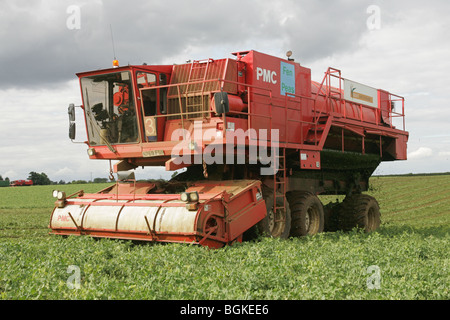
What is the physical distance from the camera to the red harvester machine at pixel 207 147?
884 centimetres

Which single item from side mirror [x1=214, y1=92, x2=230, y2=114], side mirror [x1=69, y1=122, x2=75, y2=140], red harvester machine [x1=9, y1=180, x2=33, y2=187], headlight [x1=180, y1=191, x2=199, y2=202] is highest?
side mirror [x1=214, y1=92, x2=230, y2=114]

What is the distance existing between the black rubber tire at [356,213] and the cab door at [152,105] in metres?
6.69

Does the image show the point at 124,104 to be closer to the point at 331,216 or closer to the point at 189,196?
the point at 189,196

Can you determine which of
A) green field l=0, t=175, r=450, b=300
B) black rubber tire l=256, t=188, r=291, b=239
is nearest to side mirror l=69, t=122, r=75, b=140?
green field l=0, t=175, r=450, b=300

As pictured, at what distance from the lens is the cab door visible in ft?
32.3

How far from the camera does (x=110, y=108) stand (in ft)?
33.6

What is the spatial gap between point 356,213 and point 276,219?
4.57m

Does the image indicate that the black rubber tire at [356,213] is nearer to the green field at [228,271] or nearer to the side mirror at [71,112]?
the green field at [228,271]

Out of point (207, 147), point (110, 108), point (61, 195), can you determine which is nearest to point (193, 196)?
point (207, 147)

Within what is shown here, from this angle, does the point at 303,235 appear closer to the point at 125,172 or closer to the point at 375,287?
the point at 125,172

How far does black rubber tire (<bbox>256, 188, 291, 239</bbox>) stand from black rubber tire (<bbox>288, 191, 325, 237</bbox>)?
0.60 meters

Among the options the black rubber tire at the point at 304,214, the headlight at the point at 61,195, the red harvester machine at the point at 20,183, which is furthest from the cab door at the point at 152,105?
the red harvester machine at the point at 20,183

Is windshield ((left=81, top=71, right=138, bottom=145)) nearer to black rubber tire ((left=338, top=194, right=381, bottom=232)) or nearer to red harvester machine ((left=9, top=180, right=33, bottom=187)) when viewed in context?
black rubber tire ((left=338, top=194, right=381, bottom=232))

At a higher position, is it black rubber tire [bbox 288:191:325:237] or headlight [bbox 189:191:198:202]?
headlight [bbox 189:191:198:202]
